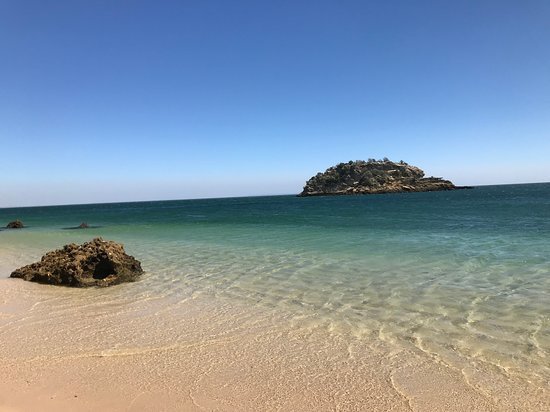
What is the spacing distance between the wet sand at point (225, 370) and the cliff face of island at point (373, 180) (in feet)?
465

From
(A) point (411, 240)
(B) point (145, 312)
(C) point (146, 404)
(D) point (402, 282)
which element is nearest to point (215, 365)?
(C) point (146, 404)

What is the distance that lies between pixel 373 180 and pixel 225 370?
147 metres

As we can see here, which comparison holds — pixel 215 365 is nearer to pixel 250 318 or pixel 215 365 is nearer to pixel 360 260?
pixel 250 318

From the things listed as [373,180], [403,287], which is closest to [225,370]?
[403,287]

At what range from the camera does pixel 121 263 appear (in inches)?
456

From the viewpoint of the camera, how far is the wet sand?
4.24m

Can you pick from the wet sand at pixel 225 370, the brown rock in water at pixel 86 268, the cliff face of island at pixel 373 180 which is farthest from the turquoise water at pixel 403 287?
the cliff face of island at pixel 373 180

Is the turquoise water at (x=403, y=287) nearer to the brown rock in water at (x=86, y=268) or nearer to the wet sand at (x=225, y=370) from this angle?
the wet sand at (x=225, y=370)

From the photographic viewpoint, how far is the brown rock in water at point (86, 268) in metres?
11.0

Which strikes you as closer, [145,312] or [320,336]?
[320,336]

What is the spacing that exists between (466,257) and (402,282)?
16.9ft

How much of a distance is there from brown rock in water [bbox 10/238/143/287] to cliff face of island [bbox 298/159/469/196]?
138 meters

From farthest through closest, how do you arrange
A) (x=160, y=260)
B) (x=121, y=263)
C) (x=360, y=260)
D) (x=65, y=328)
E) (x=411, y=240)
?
(x=411, y=240)
(x=160, y=260)
(x=360, y=260)
(x=121, y=263)
(x=65, y=328)

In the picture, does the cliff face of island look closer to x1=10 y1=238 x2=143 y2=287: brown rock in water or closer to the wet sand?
x1=10 y1=238 x2=143 y2=287: brown rock in water
